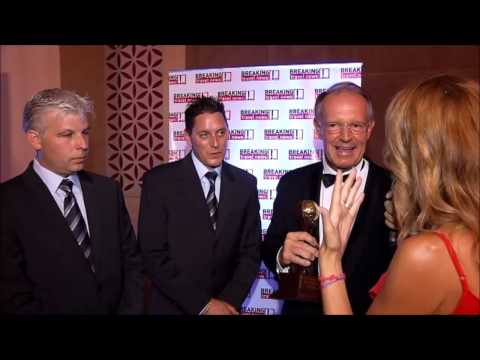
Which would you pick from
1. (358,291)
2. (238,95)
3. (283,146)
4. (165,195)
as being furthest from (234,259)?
(238,95)

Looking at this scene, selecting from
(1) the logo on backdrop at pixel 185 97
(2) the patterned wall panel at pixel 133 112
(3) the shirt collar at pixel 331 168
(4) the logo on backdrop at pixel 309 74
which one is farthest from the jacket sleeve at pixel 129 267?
(2) the patterned wall panel at pixel 133 112

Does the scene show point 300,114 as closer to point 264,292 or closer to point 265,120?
point 265,120

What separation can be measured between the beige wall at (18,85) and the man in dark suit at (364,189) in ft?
10.0

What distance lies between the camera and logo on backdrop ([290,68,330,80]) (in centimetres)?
324

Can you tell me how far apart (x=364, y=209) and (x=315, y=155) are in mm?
1020

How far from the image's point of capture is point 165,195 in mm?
2592

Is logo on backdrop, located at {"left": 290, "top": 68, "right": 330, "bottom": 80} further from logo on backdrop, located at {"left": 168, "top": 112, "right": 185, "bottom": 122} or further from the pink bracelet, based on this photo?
the pink bracelet

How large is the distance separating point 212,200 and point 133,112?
2.55m

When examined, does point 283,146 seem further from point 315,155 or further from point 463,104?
point 463,104

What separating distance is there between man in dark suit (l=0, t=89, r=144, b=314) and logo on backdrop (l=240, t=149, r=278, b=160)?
123 centimetres

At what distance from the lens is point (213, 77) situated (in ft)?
11.3

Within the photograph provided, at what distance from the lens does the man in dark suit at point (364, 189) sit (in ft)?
7.45

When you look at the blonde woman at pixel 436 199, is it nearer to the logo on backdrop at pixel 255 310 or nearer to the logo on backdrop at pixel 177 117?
the logo on backdrop at pixel 255 310
